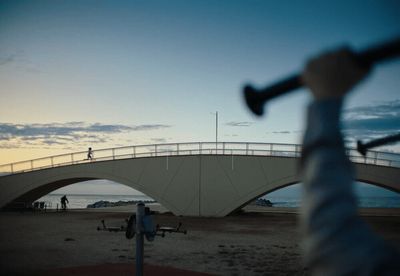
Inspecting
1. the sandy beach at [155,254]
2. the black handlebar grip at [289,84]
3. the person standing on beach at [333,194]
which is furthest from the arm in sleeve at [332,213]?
the sandy beach at [155,254]

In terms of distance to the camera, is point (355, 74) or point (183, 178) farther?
point (183, 178)

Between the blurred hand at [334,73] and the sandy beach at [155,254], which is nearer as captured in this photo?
the blurred hand at [334,73]

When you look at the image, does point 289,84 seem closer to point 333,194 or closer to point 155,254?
point 333,194

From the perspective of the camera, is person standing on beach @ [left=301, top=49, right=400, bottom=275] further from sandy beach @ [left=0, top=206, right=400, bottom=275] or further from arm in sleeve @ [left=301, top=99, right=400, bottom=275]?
sandy beach @ [left=0, top=206, right=400, bottom=275]

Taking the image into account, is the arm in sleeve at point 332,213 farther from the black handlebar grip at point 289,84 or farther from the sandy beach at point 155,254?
the sandy beach at point 155,254

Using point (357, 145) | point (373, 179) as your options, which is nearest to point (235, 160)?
A: point (373, 179)

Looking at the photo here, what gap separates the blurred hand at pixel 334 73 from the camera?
3.34ft

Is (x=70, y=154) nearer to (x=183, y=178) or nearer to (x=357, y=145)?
(x=183, y=178)

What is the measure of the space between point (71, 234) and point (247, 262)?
31.7 feet

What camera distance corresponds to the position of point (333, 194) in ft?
3.26

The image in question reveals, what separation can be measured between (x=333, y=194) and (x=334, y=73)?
0.98ft

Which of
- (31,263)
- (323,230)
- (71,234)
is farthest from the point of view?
(71,234)

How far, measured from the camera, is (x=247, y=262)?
1163cm

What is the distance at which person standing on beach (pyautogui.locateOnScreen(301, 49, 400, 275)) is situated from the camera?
95cm
